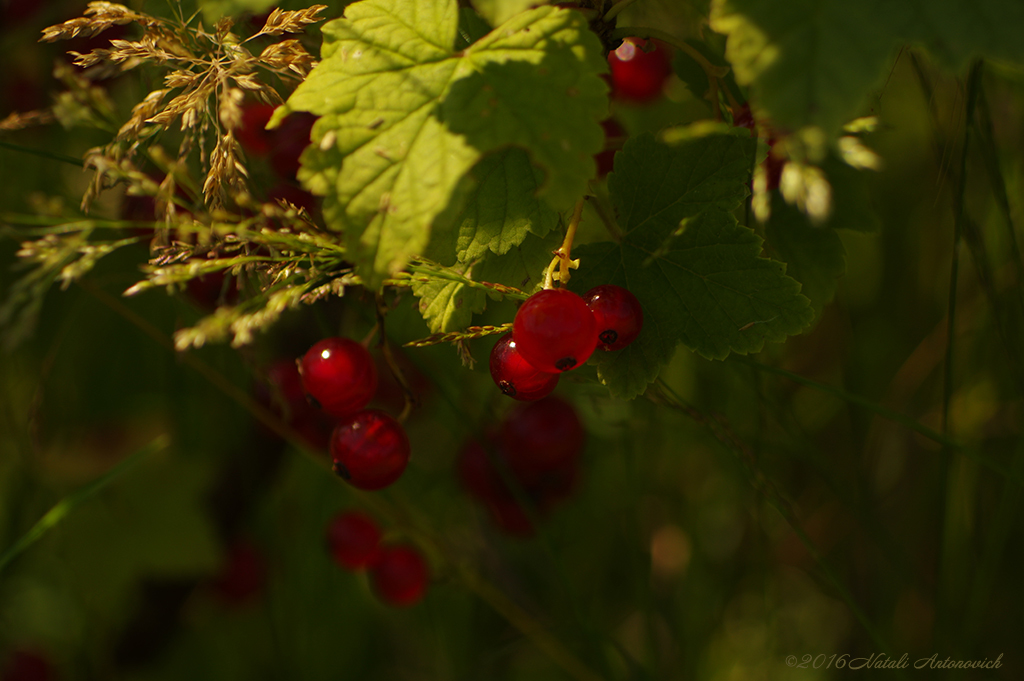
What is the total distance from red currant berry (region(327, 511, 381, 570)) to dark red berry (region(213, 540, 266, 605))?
0.29m

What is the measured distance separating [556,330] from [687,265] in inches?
8.7

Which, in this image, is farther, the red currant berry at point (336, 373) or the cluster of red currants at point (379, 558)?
the cluster of red currants at point (379, 558)

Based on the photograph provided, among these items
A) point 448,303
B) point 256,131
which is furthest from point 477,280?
point 256,131

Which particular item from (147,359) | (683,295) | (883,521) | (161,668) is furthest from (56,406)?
(883,521)

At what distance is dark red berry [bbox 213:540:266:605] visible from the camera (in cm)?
185

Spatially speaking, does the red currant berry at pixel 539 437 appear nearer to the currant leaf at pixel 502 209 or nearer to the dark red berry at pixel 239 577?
the currant leaf at pixel 502 209

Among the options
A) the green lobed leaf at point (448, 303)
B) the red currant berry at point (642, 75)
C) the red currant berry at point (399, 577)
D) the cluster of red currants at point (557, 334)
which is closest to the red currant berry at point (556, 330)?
the cluster of red currants at point (557, 334)

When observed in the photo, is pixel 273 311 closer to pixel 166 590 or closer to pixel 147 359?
pixel 166 590

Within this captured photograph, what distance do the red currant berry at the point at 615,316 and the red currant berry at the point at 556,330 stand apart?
27mm

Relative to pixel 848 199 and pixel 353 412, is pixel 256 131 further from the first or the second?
pixel 848 199

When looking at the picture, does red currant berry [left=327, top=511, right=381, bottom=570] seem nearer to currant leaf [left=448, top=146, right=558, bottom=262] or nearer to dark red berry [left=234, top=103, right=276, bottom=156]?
dark red berry [left=234, top=103, right=276, bottom=156]

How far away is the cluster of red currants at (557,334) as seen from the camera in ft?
2.34

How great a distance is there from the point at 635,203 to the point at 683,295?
143 millimetres

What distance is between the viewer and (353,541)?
5.58ft
